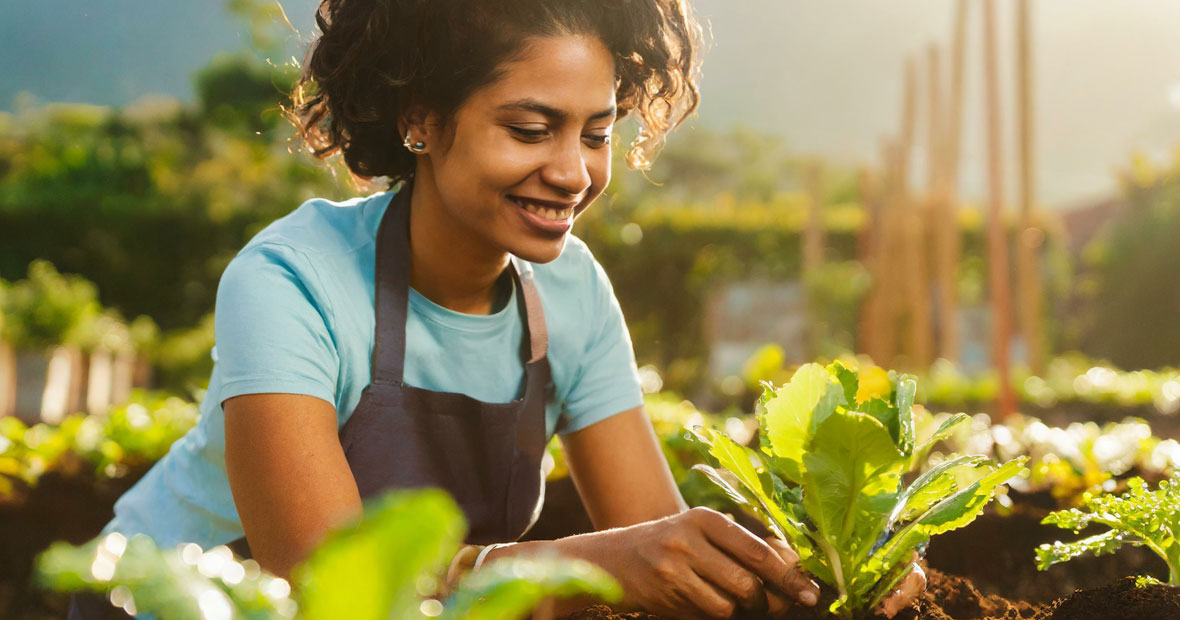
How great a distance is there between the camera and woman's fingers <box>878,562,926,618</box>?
1.18 m

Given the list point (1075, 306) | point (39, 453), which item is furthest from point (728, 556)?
point (1075, 306)

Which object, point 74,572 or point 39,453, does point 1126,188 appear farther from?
point 74,572

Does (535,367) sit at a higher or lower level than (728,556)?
higher

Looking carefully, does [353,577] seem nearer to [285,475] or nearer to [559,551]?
[559,551]

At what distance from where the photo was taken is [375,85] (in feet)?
6.10

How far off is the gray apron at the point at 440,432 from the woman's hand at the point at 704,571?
61cm

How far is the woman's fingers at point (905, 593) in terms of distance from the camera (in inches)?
46.5

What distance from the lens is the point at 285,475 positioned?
4.57ft

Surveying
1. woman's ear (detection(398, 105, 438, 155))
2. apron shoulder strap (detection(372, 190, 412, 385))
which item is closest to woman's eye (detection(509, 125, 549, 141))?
woman's ear (detection(398, 105, 438, 155))

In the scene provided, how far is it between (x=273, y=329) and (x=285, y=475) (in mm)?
239

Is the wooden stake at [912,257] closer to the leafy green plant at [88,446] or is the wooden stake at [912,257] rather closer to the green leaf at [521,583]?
the leafy green plant at [88,446]

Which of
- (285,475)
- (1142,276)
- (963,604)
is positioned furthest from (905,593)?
(1142,276)

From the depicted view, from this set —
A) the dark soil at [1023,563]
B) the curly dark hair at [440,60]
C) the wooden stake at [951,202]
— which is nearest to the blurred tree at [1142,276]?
the wooden stake at [951,202]

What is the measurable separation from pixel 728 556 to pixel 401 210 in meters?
1.00
